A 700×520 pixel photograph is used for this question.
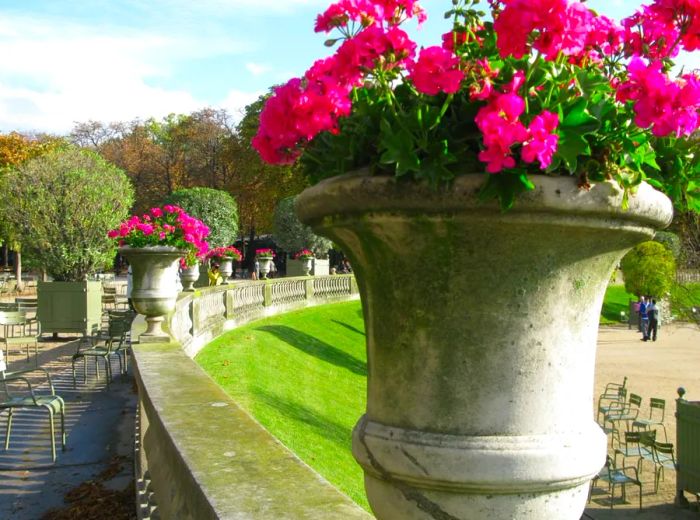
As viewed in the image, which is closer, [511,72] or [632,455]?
[511,72]

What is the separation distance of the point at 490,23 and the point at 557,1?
A: 0.81 ft

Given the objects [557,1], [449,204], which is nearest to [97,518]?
[449,204]

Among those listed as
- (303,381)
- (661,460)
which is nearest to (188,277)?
(303,381)

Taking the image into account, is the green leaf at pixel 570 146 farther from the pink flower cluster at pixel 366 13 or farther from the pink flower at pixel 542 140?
the pink flower cluster at pixel 366 13

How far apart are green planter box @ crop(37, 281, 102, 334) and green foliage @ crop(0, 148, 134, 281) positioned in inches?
66.3

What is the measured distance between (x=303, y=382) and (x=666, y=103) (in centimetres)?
1445

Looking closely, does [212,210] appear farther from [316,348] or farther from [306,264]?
[316,348]

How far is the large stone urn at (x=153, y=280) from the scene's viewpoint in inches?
336

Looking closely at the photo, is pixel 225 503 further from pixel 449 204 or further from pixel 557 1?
pixel 557 1

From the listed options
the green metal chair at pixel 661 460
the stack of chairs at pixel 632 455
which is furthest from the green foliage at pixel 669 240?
the green metal chair at pixel 661 460

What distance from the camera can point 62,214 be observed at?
770 inches

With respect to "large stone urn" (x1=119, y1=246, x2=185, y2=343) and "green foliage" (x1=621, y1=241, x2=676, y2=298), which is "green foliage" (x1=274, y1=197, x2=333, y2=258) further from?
"large stone urn" (x1=119, y1=246, x2=185, y2=343)

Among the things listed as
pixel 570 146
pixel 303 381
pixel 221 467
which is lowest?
pixel 303 381

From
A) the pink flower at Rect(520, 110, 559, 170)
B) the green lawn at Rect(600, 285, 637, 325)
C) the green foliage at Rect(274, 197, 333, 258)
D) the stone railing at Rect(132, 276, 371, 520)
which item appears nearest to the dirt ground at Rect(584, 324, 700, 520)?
the green lawn at Rect(600, 285, 637, 325)
